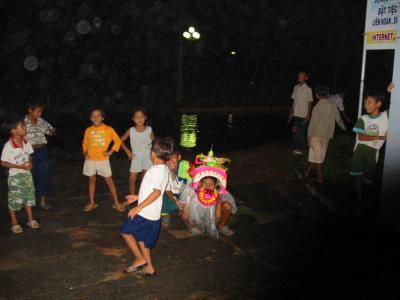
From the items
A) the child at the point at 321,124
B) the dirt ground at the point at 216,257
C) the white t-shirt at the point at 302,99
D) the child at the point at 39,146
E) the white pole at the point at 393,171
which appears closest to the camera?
the dirt ground at the point at 216,257

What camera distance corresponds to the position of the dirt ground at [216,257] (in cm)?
459

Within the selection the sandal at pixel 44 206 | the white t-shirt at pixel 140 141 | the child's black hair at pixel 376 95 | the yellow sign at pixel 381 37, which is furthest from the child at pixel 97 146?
the yellow sign at pixel 381 37

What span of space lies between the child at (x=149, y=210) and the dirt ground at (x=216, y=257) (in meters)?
0.27

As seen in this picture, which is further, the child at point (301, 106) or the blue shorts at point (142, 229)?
the child at point (301, 106)

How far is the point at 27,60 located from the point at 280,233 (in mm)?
27420

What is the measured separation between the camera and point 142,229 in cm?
486

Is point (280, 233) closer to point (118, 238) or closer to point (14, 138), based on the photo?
point (118, 238)

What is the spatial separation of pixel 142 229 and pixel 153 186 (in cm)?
50

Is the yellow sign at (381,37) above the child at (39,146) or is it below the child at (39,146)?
above

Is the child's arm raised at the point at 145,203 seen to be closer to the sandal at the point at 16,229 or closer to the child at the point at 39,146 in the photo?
the sandal at the point at 16,229

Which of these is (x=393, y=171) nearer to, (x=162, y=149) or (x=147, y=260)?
(x=162, y=149)

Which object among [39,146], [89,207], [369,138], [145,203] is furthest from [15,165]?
[369,138]

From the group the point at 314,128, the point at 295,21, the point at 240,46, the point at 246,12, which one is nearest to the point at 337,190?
the point at 314,128

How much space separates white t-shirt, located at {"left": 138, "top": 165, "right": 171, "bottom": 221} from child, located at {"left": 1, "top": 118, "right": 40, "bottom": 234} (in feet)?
6.59
